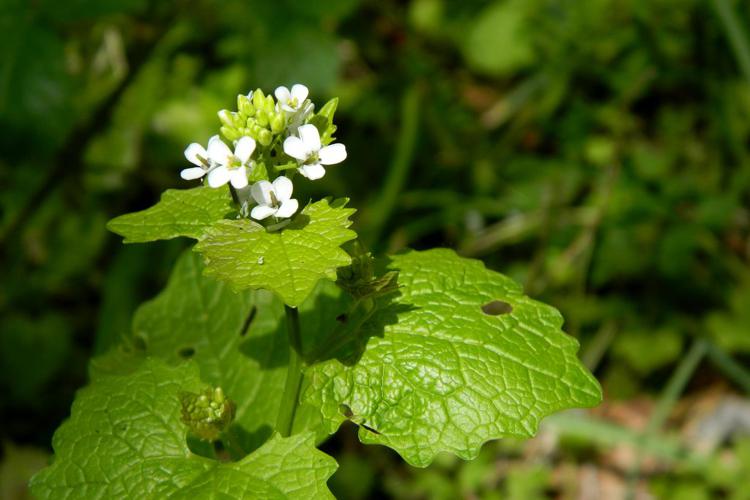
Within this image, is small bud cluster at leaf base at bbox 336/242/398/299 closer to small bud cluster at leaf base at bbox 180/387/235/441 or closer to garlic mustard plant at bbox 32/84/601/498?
garlic mustard plant at bbox 32/84/601/498

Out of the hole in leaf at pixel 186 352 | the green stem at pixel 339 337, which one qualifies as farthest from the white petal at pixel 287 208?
the hole in leaf at pixel 186 352

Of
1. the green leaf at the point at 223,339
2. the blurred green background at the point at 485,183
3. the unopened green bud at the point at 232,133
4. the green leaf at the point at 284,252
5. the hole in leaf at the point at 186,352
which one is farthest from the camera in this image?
the blurred green background at the point at 485,183

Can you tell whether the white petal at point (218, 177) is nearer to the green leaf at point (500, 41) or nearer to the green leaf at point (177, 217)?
the green leaf at point (177, 217)

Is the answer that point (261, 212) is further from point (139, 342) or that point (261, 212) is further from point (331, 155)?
point (139, 342)

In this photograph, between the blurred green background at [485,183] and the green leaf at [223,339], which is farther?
the blurred green background at [485,183]

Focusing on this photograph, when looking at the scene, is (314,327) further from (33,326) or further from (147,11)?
(147,11)

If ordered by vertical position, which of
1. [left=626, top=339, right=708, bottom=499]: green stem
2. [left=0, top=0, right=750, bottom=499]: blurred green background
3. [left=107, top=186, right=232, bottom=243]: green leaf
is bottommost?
[left=626, top=339, right=708, bottom=499]: green stem

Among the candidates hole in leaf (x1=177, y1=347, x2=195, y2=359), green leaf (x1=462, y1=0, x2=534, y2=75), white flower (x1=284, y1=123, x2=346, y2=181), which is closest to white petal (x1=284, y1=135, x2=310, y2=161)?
white flower (x1=284, y1=123, x2=346, y2=181)
